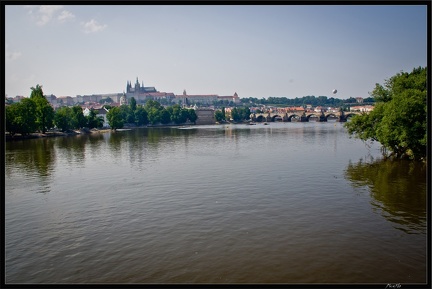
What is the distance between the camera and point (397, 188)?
2394 cm

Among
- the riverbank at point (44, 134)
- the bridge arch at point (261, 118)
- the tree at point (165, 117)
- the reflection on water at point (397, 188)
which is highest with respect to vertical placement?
the tree at point (165, 117)

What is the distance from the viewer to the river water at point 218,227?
12016mm

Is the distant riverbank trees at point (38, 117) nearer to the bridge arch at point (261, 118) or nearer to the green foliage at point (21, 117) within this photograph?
the green foliage at point (21, 117)

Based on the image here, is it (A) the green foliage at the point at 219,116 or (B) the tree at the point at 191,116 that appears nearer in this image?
(B) the tree at the point at 191,116

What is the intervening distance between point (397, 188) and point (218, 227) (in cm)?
1406

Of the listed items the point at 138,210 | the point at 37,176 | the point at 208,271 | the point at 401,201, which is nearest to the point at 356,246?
the point at 208,271

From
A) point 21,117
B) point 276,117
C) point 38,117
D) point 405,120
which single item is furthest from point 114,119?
point 276,117

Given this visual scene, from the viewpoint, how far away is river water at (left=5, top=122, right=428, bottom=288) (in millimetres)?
12016

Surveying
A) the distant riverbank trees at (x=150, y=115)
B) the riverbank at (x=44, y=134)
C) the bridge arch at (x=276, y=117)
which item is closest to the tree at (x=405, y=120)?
the riverbank at (x=44, y=134)

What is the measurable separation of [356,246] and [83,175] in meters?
23.0

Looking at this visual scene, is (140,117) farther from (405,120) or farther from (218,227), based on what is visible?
(218,227)

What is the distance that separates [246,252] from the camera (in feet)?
44.1

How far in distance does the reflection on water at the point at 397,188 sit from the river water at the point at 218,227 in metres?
0.07

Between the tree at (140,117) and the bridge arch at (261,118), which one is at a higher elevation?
the tree at (140,117)
